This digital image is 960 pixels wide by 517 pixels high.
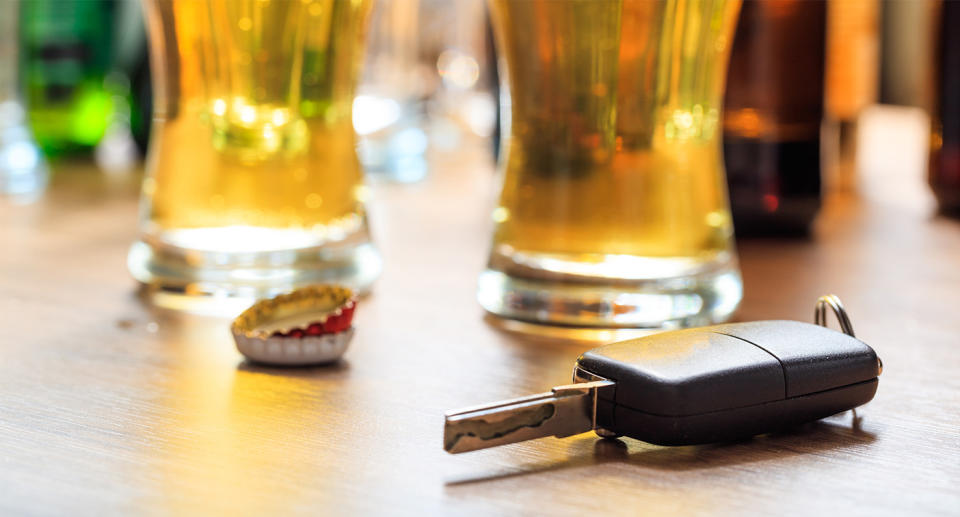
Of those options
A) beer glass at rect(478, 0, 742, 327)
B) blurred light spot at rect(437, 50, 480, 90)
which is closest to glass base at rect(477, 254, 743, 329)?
beer glass at rect(478, 0, 742, 327)

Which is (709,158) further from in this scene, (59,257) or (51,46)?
(51,46)

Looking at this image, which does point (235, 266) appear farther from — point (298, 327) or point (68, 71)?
point (68, 71)

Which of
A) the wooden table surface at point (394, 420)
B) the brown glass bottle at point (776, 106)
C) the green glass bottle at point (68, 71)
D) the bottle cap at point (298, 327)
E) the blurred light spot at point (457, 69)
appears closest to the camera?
the wooden table surface at point (394, 420)

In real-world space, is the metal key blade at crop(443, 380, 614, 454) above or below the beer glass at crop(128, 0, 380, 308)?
below

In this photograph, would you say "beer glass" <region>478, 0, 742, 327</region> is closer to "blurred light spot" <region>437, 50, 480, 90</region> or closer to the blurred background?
the blurred background

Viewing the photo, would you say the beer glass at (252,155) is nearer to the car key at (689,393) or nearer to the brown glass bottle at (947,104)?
the car key at (689,393)

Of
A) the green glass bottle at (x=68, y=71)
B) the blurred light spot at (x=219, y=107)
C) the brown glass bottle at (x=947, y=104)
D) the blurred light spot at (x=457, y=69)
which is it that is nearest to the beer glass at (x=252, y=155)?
the blurred light spot at (x=219, y=107)

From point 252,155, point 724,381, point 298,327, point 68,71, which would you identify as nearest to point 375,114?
point 68,71
